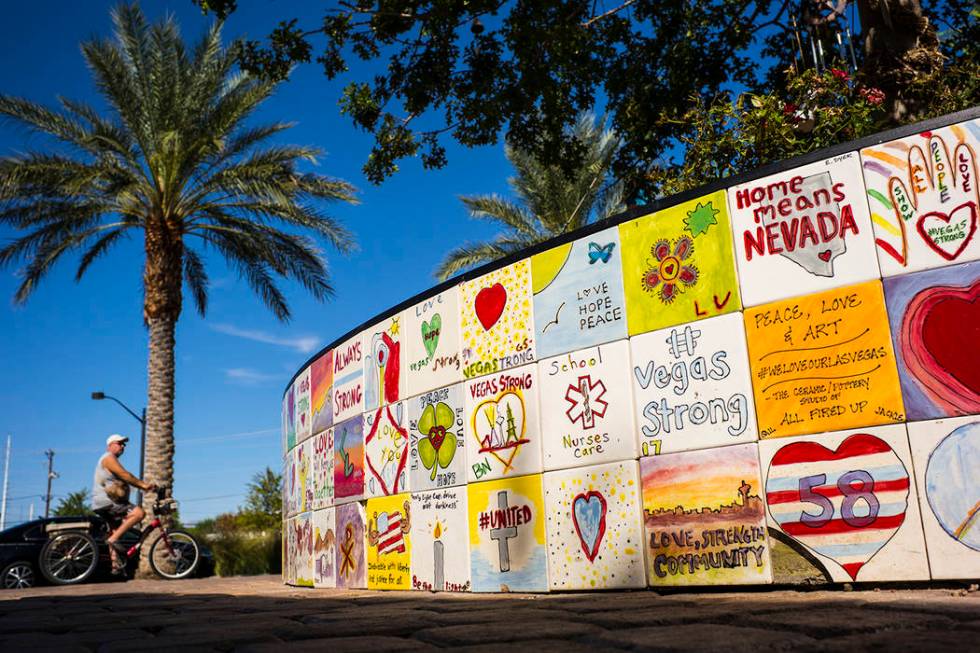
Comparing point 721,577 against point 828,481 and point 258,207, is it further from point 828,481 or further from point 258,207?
point 258,207

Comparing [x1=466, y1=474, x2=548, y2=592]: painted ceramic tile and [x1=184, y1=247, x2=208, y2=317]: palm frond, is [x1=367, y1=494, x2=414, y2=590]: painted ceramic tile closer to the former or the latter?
[x1=466, y1=474, x2=548, y2=592]: painted ceramic tile

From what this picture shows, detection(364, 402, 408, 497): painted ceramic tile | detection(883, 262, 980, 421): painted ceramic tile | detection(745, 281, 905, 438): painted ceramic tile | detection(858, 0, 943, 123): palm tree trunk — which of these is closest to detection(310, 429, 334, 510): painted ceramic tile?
detection(364, 402, 408, 497): painted ceramic tile

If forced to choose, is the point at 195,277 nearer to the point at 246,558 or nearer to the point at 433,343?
the point at 246,558

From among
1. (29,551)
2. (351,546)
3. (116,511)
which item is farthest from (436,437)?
(29,551)

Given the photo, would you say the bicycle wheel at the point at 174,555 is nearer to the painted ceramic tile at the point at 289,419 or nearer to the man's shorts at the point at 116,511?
the man's shorts at the point at 116,511

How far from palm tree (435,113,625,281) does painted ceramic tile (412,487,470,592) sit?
13.0 metres

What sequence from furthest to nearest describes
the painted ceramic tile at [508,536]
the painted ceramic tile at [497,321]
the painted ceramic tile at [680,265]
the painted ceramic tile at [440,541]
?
the painted ceramic tile at [440,541], the painted ceramic tile at [497,321], the painted ceramic tile at [508,536], the painted ceramic tile at [680,265]

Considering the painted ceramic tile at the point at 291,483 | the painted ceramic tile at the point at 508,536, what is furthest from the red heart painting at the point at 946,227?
the painted ceramic tile at the point at 291,483

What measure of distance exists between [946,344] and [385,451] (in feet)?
15.3

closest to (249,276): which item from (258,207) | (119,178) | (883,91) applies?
(258,207)

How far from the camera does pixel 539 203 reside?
65.9 ft

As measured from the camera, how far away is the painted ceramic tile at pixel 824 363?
4.51 meters

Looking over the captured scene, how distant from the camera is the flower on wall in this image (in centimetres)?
530

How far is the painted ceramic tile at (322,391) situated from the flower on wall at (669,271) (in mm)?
4331
